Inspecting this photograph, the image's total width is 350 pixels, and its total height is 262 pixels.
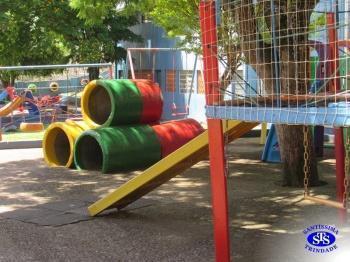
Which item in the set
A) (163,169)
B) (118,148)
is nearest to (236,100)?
(163,169)

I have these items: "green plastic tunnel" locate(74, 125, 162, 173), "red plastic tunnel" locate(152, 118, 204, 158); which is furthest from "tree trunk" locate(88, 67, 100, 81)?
"green plastic tunnel" locate(74, 125, 162, 173)

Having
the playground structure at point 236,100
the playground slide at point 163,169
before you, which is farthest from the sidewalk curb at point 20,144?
the playground structure at point 236,100

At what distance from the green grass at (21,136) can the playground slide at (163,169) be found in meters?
9.38

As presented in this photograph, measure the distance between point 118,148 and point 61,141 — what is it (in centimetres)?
216

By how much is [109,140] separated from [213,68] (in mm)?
5565

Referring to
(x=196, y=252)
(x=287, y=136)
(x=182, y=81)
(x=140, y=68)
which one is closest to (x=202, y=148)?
(x=196, y=252)

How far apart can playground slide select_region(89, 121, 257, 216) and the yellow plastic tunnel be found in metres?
4.16

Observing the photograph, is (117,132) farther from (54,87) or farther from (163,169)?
(54,87)

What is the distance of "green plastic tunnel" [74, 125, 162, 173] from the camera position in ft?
33.7

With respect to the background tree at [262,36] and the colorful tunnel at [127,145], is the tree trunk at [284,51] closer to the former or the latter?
the background tree at [262,36]

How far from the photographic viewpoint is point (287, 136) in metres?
8.71

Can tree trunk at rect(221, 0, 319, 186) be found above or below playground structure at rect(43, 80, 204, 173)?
above

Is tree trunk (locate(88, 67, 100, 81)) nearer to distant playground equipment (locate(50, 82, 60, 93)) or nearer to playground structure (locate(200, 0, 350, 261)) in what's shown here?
distant playground equipment (locate(50, 82, 60, 93))

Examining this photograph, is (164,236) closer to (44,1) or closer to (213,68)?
(213,68)
